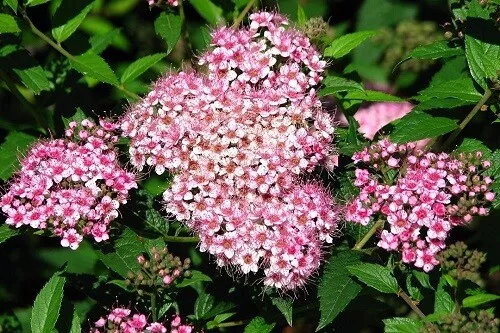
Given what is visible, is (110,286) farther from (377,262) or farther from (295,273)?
(377,262)

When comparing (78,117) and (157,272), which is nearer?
(157,272)

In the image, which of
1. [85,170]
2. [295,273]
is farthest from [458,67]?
[85,170]

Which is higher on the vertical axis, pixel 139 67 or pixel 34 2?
pixel 34 2

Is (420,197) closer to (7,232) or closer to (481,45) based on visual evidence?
(481,45)

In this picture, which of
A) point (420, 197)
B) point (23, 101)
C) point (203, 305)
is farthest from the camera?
point (23, 101)

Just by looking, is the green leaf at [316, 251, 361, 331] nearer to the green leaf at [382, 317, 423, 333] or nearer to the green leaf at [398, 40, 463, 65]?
the green leaf at [382, 317, 423, 333]

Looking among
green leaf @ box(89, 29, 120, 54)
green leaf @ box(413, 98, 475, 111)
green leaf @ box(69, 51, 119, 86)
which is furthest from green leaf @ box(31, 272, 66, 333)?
green leaf @ box(413, 98, 475, 111)

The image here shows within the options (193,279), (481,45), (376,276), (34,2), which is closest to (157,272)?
(193,279)
